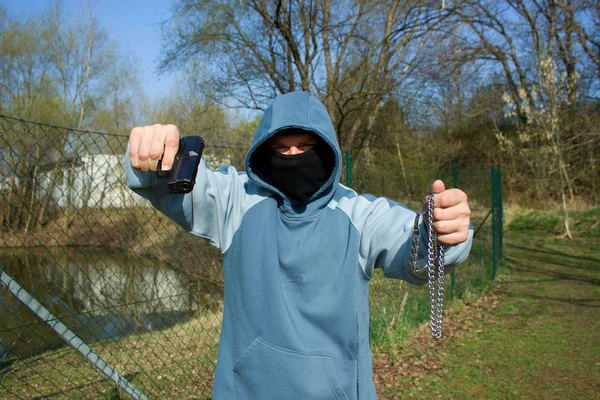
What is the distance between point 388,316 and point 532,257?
22.9 ft

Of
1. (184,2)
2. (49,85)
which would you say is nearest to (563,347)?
(184,2)

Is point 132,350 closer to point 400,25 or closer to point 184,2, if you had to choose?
point 184,2

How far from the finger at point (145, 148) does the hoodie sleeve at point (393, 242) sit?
723mm

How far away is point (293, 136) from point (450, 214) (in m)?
0.71

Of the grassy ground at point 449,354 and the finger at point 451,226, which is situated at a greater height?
the finger at point 451,226

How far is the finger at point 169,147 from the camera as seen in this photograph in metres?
1.38

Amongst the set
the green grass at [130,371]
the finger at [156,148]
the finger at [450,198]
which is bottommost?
the green grass at [130,371]

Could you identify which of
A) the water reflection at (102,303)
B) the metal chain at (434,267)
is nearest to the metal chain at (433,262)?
the metal chain at (434,267)

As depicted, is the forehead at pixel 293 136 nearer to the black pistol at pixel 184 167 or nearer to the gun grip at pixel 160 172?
the black pistol at pixel 184 167

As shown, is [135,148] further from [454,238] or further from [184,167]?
[454,238]

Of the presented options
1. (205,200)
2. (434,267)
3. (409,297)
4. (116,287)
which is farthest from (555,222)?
(205,200)

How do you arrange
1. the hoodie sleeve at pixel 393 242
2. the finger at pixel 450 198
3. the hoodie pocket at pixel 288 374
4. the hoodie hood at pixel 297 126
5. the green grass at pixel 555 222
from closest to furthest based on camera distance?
the finger at pixel 450 198 < the hoodie sleeve at pixel 393 242 < the hoodie pocket at pixel 288 374 < the hoodie hood at pixel 297 126 < the green grass at pixel 555 222

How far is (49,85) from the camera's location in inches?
801

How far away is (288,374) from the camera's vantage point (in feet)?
5.14
